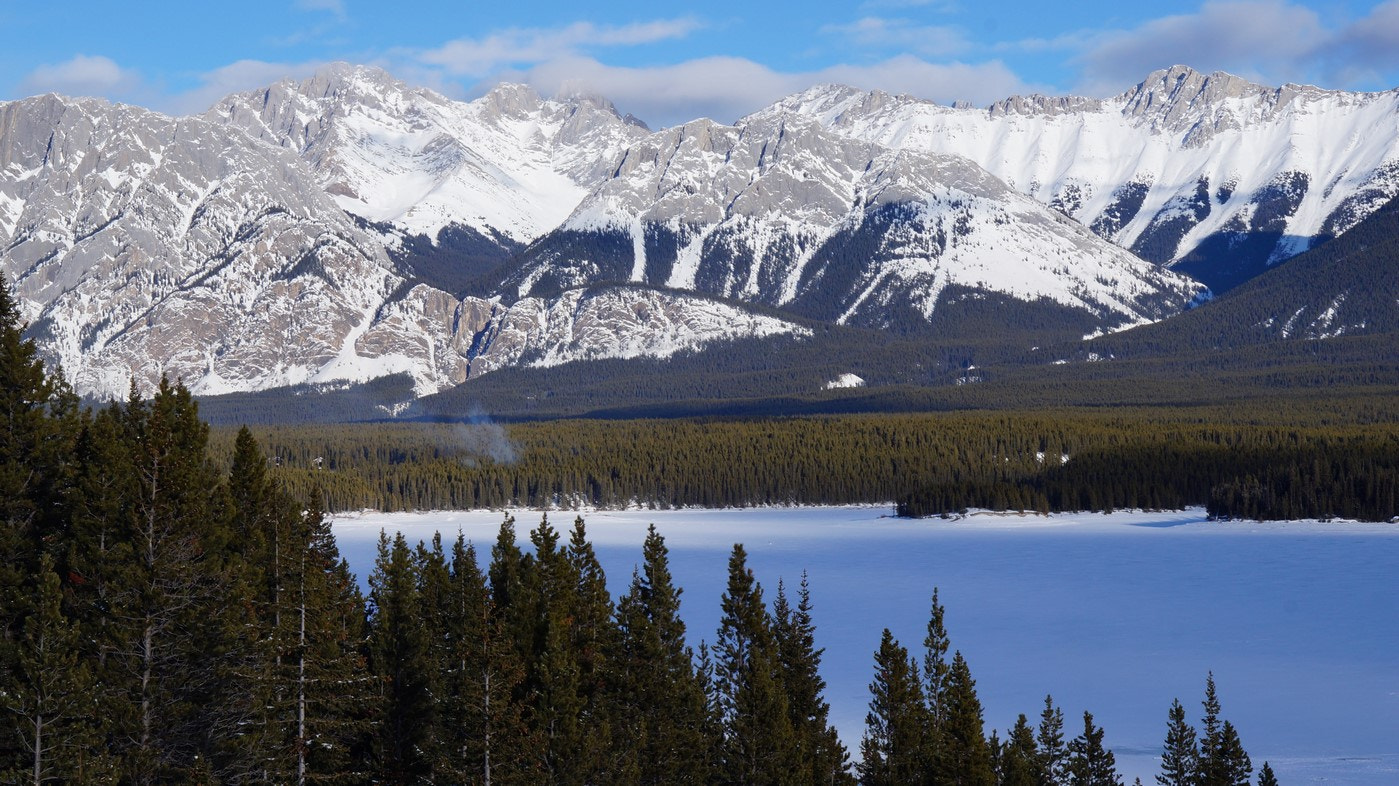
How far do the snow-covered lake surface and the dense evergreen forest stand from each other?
40.6ft

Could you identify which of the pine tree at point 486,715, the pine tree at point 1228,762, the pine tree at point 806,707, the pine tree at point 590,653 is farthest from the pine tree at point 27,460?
the pine tree at point 1228,762

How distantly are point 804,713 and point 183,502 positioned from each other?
66.9ft

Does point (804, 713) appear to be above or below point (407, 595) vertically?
below

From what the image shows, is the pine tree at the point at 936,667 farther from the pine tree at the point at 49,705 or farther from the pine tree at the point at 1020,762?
the pine tree at the point at 49,705

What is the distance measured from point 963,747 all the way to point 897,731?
314cm

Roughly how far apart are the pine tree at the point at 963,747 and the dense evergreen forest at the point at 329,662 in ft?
0.31

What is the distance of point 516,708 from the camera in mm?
34938

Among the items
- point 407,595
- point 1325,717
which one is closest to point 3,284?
point 407,595

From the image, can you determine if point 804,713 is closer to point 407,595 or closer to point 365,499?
point 407,595

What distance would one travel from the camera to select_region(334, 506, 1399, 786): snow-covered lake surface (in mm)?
61312

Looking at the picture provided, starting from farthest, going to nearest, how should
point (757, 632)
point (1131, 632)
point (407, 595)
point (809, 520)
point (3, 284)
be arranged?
point (809, 520) → point (1131, 632) → point (757, 632) → point (407, 595) → point (3, 284)

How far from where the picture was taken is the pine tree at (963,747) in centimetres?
3903

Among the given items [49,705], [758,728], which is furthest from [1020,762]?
[49,705]

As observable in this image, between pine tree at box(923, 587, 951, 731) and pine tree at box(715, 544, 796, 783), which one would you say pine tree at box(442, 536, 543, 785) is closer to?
pine tree at box(715, 544, 796, 783)
